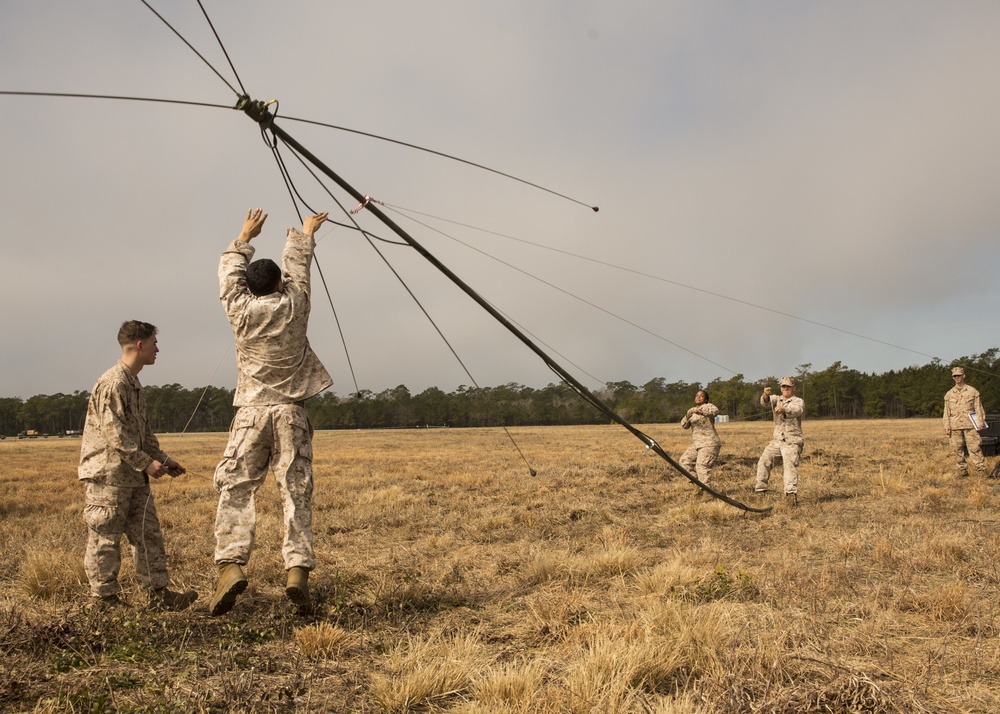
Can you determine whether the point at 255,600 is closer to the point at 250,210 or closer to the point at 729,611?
the point at 250,210

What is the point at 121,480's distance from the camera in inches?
173

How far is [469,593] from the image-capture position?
201 inches

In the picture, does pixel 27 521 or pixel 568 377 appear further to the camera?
pixel 27 521

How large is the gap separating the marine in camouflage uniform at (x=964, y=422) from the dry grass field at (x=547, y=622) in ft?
15.4

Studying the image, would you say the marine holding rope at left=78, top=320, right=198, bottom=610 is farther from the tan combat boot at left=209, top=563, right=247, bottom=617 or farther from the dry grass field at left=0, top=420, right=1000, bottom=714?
the tan combat boot at left=209, top=563, right=247, bottom=617

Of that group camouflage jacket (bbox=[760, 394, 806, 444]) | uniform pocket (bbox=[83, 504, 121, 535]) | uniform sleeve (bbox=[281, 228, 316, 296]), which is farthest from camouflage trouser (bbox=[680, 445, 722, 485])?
uniform pocket (bbox=[83, 504, 121, 535])

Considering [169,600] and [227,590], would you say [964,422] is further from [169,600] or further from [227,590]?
[169,600]

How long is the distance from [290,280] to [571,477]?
11.7 metres

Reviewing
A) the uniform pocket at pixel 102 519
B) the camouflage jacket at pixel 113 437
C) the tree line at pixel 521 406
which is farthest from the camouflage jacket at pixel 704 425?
the tree line at pixel 521 406

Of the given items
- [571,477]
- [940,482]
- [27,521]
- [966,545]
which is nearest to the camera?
[966,545]

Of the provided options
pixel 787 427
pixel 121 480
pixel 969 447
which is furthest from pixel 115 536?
pixel 969 447

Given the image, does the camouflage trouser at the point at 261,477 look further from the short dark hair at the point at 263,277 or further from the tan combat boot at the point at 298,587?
the short dark hair at the point at 263,277

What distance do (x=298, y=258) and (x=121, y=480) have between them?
188 cm

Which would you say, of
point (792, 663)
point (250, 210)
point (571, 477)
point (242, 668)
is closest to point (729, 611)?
point (792, 663)
